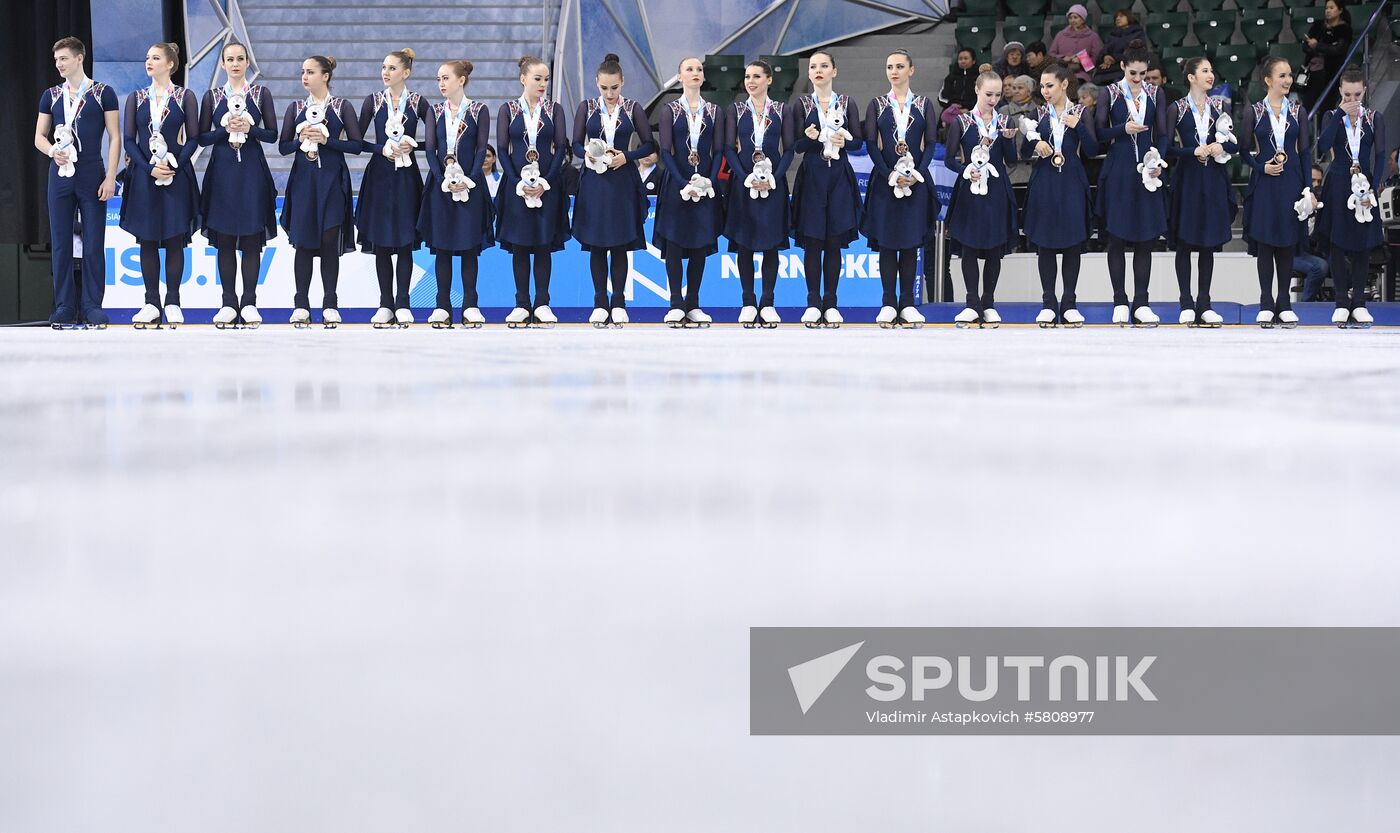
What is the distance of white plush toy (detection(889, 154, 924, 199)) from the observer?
6473 millimetres

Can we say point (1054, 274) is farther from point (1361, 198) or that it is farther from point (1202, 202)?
point (1361, 198)

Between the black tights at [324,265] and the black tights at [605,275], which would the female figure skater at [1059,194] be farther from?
the black tights at [324,265]

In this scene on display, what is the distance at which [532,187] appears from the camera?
6.50m

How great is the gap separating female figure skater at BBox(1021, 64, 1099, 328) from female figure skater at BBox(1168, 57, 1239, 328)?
1.47 ft

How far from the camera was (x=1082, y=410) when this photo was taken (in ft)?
5.20

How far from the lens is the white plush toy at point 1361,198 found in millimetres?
6672

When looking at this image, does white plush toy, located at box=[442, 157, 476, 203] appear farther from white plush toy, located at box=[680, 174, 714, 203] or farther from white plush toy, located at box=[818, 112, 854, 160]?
white plush toy, located at box=[818, 112, 854, 160]

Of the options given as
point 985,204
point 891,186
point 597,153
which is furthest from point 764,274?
point 985,204

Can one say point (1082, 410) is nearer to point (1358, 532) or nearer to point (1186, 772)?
point (1358, 532)

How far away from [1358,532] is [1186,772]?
377 mm

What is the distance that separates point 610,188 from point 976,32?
206 inches

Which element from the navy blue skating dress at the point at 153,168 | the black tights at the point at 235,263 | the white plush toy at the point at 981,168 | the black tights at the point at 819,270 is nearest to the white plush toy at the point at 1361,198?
the white plush toy at the point at 981,168

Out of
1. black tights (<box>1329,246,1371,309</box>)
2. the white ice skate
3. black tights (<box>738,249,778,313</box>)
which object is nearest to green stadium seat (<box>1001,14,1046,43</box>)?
black tights (<box>1329,246,1371,309</box>)

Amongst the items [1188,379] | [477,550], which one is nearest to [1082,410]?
[1188,379]
